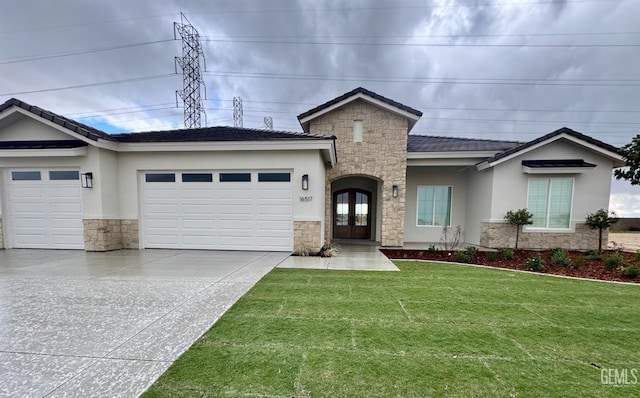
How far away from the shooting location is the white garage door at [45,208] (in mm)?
7945

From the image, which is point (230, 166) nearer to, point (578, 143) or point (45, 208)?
point (45, 208)

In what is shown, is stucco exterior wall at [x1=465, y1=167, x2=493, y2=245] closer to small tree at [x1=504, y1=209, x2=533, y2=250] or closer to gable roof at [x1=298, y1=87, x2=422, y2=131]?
small tree at [x1=504, y1=209, x2=533, y2=250]

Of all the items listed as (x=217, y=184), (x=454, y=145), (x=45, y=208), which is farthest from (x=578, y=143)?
(x=45, y=208)

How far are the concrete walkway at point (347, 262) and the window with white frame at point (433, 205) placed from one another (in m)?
4.21

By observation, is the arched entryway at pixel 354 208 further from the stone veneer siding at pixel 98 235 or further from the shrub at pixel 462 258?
the stone veneer siding at pixel 98 235

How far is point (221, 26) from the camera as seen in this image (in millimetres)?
13414

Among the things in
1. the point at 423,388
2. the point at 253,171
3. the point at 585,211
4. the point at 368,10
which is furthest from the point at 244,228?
the point at 585,211

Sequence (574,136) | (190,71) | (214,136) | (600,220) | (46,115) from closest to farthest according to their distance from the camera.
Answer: (46,115), (214,136), (600,220), (574,136), (190,71)

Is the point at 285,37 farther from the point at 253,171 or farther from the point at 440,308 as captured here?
the point at 440,308

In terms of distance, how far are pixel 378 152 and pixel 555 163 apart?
644 centimetres

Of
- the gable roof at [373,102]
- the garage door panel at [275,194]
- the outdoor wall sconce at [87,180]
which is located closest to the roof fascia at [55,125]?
the outdoor wall sconce at [87,180]

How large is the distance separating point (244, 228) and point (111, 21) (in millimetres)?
13553

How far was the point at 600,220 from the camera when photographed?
859 cm

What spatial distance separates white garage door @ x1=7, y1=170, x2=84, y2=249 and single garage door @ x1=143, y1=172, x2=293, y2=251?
2140mm
